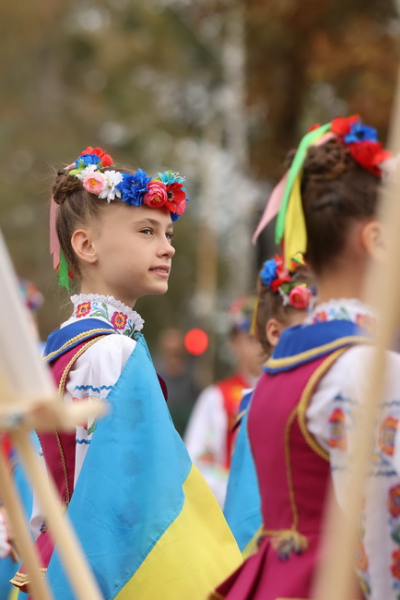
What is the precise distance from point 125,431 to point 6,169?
19533mm

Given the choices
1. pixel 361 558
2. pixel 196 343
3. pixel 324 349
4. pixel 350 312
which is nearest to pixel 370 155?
pixel 350 312

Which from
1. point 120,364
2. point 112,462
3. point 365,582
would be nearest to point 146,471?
point 112,462

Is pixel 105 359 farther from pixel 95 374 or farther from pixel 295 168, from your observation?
pixel 295 168

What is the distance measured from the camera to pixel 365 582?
2365 mm

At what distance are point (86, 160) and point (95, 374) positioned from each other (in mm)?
819

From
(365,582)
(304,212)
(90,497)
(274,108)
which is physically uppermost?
(274,108)

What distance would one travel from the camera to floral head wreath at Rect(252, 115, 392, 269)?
102 inches

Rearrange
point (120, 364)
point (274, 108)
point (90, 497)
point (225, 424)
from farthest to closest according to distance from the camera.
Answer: point (274, 108) → point (225, 424) → point (120, 364) → point (90, 497)

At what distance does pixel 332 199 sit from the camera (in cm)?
256

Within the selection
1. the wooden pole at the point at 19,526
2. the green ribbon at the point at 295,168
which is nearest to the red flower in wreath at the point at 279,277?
the green ribbon at the point at 295,168

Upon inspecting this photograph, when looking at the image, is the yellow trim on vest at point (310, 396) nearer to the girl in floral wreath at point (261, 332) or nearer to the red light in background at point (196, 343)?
the girl in floral wreath at point (261, 332)

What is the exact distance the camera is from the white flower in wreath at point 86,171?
139 inches

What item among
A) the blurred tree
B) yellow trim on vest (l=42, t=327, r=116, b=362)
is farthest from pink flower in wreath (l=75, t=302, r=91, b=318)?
the blurred tree

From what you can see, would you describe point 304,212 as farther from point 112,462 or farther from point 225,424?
point 225,424
